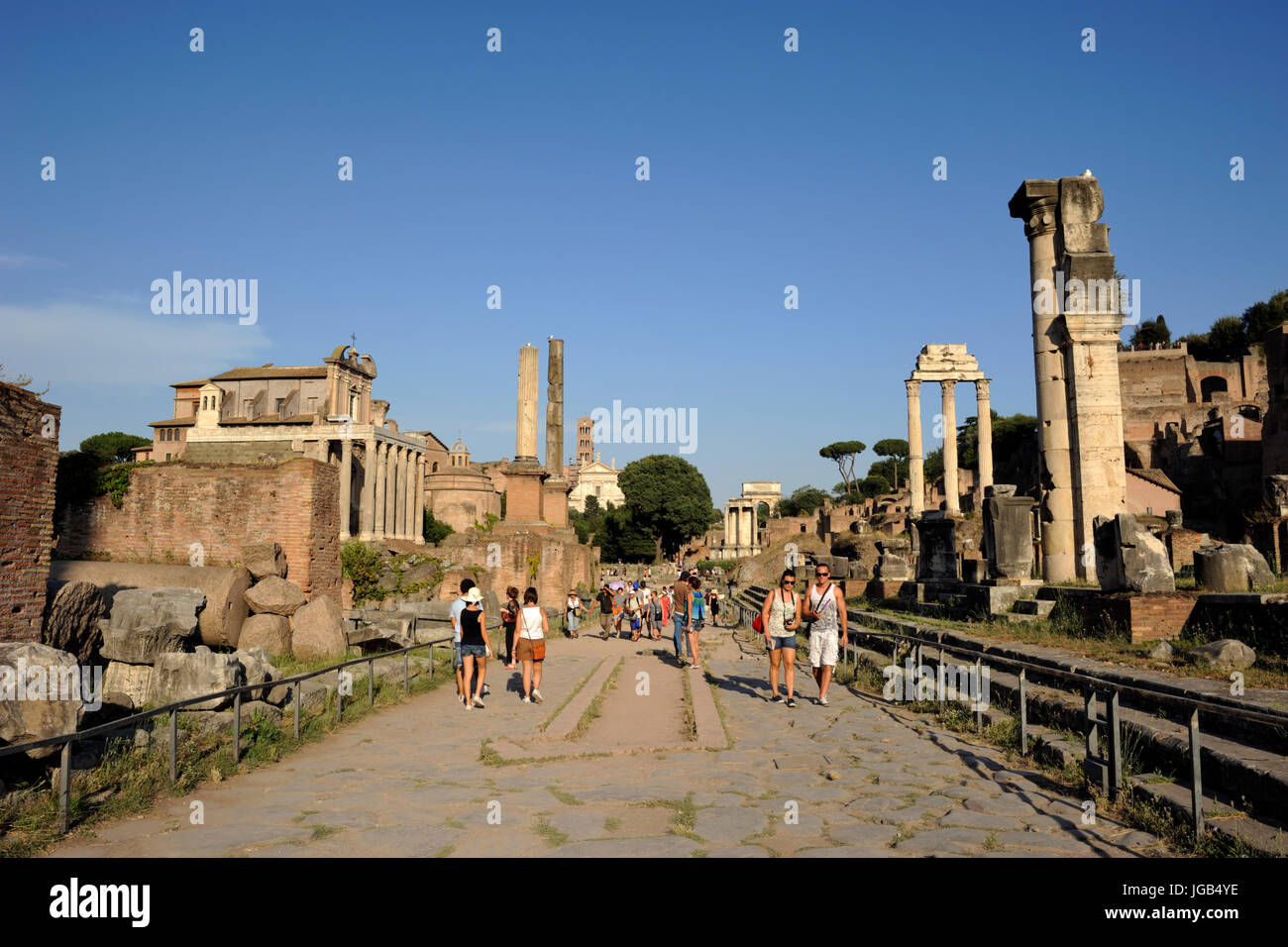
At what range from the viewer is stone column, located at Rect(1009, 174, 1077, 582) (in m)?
15.2

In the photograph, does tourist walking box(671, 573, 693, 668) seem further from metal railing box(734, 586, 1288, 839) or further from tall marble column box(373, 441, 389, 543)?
tall marble column box(373, 441, 389, 543)

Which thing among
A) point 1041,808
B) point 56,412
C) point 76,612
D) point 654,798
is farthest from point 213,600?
point 1041,808

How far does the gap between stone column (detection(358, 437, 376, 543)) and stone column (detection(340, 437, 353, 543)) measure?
3.21ft

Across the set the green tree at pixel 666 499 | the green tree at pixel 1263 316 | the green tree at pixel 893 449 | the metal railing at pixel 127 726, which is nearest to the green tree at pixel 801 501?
the green tree at pixel 893 449

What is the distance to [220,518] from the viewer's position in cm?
1466

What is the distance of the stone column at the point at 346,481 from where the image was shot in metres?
55.4

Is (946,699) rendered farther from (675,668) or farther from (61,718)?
(61,718)

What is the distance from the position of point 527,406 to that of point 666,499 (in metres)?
62.3

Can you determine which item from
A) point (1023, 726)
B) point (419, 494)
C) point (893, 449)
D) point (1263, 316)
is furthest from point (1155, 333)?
point (1023, 726)

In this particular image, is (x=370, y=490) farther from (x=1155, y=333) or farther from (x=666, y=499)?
(x=1155, y=333)

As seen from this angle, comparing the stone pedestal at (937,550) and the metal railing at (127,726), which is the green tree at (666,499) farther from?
the metal railing at (127,726)

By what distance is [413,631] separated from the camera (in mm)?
14516

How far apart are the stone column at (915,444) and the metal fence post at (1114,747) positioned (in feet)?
120

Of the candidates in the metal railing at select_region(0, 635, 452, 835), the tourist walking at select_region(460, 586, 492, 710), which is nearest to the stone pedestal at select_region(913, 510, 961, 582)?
the tourist walking at select_region(460, 586, 492, 710)
